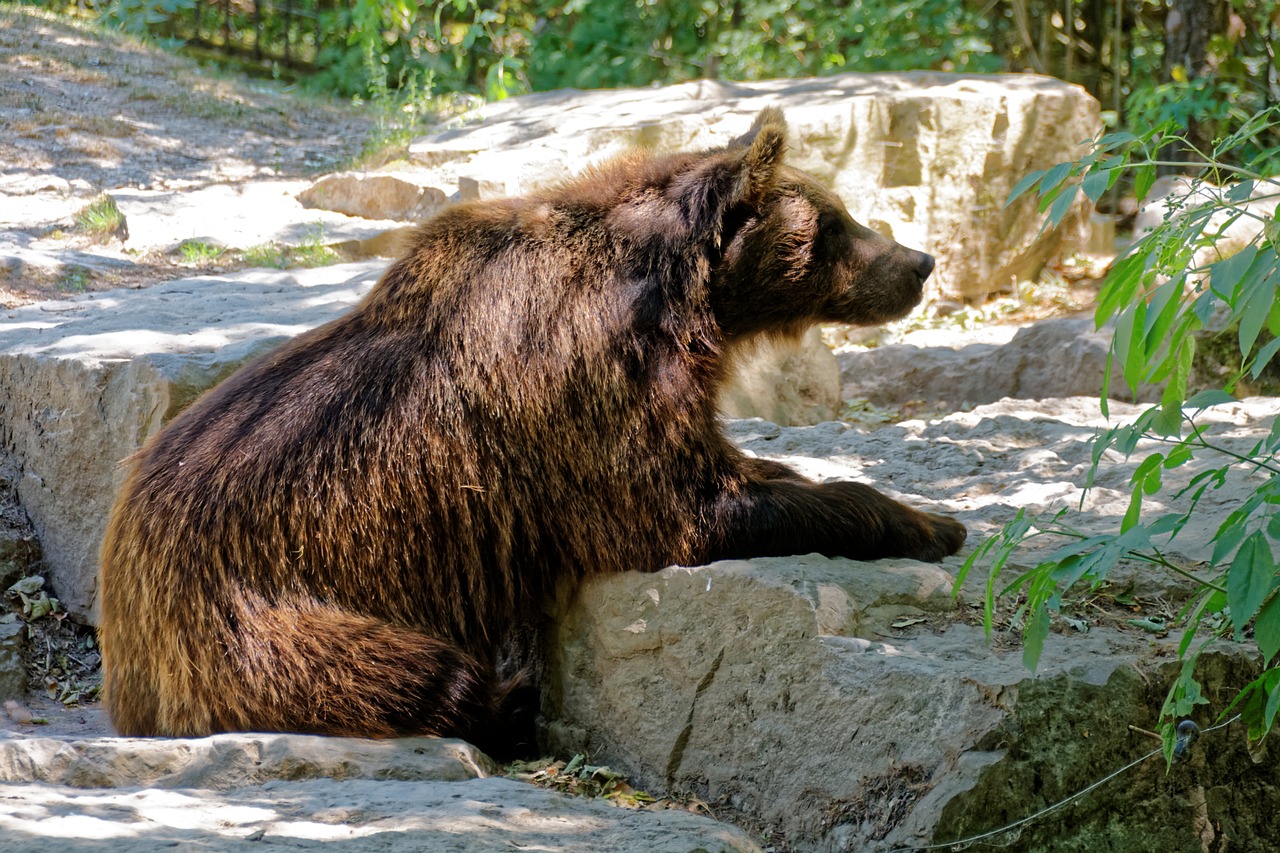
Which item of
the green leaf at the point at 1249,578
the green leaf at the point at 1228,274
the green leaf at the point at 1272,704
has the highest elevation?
the green leaf at the point at 1228,274

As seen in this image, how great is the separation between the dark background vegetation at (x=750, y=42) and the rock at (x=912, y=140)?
3.30 ft

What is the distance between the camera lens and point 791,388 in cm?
709

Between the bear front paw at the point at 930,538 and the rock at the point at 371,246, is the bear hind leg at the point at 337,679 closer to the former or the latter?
the bear front paw at the point at 930,538

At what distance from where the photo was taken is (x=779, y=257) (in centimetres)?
436

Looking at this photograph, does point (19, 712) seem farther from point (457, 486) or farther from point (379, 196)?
point (379, 196)

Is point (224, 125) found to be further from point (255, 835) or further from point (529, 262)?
point (255, 835)

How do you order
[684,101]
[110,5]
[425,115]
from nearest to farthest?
[684,101], [425,115], [110,5]

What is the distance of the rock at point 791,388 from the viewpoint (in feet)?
21.9

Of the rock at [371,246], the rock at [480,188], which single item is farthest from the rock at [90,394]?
the rock at [480,188]

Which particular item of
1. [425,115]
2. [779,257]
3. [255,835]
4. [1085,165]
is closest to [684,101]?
[425,115]

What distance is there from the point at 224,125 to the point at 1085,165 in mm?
9739

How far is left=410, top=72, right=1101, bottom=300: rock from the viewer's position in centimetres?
951

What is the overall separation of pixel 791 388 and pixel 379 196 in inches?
144

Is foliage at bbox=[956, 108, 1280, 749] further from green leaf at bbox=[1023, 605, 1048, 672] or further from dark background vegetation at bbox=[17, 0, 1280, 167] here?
dark background vegetation at bbox=[17, 0, 1280, 167]
